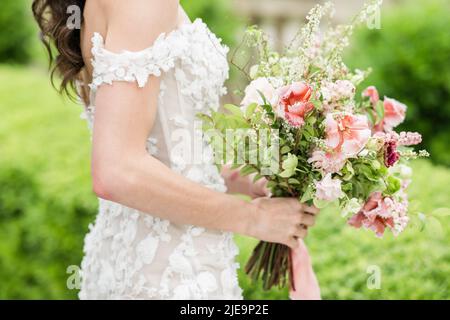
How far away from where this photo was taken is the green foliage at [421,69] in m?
5.36

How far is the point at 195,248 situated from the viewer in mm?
1875

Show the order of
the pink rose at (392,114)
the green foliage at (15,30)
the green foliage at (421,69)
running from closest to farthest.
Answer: the pink rose at (392,114) → the green foliage at (421,69) → the green foliage at (15,30)

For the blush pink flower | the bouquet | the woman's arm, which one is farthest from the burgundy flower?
the woman's arm

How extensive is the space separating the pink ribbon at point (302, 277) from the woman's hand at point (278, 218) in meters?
0.18

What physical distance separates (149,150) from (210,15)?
6.59 m

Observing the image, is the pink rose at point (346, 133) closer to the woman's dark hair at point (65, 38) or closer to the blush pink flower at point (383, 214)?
the blush pink flower at point (383, 214)

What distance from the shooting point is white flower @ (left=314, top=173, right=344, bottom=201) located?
1.67 meters

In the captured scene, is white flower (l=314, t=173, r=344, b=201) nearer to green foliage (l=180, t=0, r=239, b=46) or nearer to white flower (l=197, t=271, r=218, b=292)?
white flower (l=197, t=271, r=218, b=292)

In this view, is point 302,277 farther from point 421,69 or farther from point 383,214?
point 421,69

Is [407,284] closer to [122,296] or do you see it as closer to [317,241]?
[317,241]

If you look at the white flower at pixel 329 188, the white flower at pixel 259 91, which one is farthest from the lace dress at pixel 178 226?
the white flower at pixel 329 188

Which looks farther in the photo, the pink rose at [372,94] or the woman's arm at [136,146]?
the pink rose at [372,94]

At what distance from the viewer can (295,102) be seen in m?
1.65
